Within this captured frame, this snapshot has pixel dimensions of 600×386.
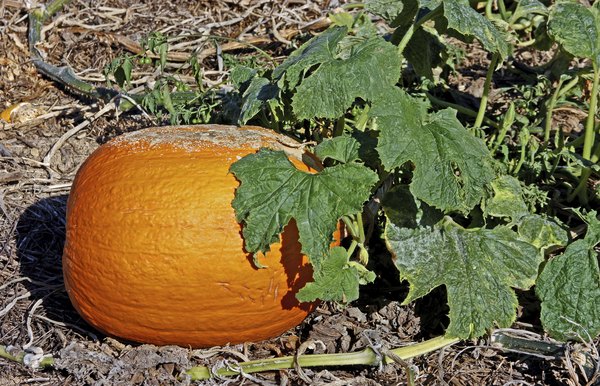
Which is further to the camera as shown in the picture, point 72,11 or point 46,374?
point 72,11

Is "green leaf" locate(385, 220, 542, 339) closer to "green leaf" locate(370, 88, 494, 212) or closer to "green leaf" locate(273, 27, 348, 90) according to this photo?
"green leaf" locate(370, 88, 494, 212)

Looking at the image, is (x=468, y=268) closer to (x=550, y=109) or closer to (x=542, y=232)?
(x=542, y=232)

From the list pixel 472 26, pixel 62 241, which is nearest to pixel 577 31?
pixel 472 26

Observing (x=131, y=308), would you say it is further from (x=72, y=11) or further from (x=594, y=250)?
(x=72, y=11)

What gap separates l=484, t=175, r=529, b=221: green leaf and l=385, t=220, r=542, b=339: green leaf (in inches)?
2.9

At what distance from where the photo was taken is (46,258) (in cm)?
374

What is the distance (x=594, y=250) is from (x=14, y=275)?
93.0 inches

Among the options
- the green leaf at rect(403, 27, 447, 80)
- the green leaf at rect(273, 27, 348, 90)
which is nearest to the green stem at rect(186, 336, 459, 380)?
the green leaf at rect(273, 27, 348, 90)

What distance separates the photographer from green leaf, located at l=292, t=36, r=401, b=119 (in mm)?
2883

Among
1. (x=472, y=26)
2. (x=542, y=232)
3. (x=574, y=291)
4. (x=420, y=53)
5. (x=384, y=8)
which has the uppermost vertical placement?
(x=472, y=26)

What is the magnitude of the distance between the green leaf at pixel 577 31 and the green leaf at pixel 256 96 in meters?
1.17

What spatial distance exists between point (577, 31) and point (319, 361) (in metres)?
1.70

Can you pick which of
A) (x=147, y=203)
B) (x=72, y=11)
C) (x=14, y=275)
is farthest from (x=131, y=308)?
(x=72, y=11)

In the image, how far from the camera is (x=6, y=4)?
215 inches
